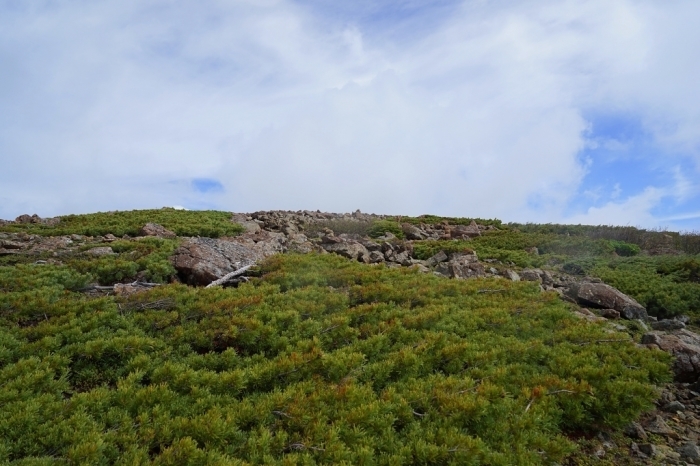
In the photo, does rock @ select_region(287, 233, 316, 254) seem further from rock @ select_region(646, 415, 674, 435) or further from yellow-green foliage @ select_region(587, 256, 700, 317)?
rock @ select_region(646, 415, 674, 435)

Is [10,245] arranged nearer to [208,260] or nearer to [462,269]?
[208,260]

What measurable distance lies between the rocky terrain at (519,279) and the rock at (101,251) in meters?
0.03

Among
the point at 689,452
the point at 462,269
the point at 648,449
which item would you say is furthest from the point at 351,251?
the point at 689,452

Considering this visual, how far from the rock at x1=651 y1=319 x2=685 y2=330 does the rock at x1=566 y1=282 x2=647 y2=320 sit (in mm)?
352

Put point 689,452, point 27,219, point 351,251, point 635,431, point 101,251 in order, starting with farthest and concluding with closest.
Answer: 1. point 27,219
2. point 351,251
3. point 101,251
4. point 635,431
5. point 689,452

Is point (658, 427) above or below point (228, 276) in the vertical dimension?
below

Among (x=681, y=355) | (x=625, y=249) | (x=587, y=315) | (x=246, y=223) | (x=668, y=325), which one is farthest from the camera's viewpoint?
(x=246, y=223)

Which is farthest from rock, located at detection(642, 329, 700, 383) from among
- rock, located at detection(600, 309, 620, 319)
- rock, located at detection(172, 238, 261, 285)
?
rock, located at detection(172, 238, 261, 285)

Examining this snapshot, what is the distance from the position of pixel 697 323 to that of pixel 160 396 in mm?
14580

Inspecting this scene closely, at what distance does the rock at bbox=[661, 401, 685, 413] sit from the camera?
→ 7374 millimetres

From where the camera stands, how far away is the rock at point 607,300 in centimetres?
1208

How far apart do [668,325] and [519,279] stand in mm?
4245

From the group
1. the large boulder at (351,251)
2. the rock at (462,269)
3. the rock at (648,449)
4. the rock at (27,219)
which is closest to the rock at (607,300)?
the rock at (462,269)

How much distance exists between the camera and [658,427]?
680 cm
